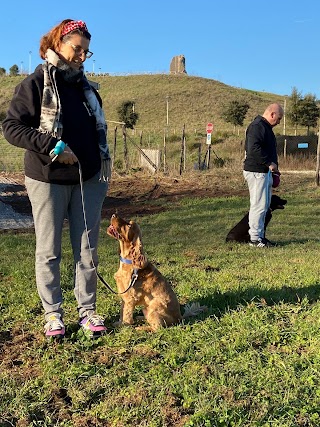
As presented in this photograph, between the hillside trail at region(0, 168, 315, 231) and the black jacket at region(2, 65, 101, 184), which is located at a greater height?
the black jacket at region(2, 65, 101, 184)

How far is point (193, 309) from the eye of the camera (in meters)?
3.70

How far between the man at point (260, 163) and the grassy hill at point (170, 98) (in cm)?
3728

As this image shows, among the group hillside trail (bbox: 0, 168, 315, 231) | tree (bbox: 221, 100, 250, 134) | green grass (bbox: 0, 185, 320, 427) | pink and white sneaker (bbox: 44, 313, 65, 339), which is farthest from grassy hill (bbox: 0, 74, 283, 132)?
pink and white sneaker (bbox: 44, 313, 65, 339)

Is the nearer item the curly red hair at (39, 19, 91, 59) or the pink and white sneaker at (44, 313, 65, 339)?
the curly red hair at (39, 19, 91, 59)

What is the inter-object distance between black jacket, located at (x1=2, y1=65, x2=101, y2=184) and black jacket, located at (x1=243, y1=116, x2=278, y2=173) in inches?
160

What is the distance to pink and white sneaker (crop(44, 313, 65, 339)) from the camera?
10.7ft

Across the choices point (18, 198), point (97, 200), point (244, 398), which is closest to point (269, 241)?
point (97, 200)

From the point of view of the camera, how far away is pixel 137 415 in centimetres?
235

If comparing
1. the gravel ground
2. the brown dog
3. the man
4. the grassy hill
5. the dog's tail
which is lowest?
the gravel ground

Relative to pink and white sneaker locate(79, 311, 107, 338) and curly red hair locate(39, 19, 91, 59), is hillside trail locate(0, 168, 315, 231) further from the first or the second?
curly red hair locate(39, 19, 91, 59)

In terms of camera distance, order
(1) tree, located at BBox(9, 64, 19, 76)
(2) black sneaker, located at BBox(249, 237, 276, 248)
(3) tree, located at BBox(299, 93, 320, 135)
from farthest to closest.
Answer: (1) tree, located at BBox(9, 64, 19, 76), (3) tree, located at BBox(299, 93, 320, 135), (2) black sneaker, located at BBox(249, 237, 276, 248)

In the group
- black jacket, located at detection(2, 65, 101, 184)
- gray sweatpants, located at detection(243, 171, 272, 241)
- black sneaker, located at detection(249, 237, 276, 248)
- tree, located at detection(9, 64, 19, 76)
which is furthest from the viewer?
tree, located at detection(9, 64, 19, 76)

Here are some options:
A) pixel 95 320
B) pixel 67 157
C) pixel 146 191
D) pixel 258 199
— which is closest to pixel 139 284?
pixel 95 320

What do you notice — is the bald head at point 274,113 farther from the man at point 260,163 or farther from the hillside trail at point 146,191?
the hillside trail at point 146,191
